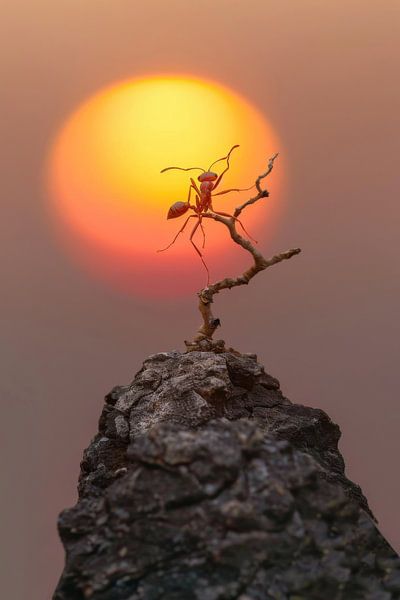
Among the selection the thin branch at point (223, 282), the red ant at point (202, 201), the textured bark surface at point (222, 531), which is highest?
the red ant at point (202, 201)

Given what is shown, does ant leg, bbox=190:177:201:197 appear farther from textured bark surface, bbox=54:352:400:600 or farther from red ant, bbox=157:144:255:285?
textured bark surface, bbox=54:352:400:600

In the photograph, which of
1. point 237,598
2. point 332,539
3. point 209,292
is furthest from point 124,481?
point 209,292

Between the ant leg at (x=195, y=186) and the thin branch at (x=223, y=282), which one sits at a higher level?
the ant leg at (x=195, y=186)

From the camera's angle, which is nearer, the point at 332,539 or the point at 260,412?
the point at 332,539

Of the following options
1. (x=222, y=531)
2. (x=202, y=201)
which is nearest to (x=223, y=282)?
(x=202, y=201)

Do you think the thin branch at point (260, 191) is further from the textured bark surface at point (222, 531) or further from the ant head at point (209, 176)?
the textured bark surface at point (222, 531)

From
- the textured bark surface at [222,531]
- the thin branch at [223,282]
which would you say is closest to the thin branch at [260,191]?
the thin branch at [223,282]

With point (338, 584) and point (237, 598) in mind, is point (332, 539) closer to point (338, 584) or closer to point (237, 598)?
point (338, 584)

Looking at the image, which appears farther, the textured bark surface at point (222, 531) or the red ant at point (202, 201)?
the red ant at point (202, 201)
